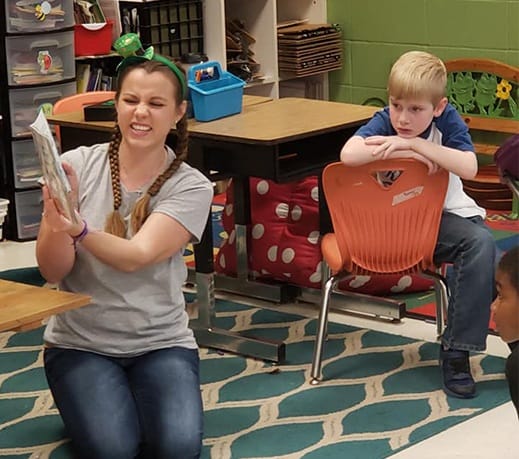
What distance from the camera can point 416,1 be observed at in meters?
5.68

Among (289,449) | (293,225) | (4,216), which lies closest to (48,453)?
(289,449)

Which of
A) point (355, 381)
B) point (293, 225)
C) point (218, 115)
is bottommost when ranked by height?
point (355, 381)

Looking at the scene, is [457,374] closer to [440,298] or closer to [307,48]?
[440,298]

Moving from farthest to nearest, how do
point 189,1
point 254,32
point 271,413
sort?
1. point 254,32
2. point 189,1
3. point 271,413

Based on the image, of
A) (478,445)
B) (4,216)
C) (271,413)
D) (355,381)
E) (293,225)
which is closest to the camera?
(478,445)

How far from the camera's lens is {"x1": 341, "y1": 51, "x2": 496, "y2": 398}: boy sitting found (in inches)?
125

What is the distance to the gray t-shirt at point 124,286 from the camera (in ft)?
8.96

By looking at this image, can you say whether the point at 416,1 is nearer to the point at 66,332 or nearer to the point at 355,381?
the point at 355,381

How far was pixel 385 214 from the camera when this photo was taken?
327 centimetres

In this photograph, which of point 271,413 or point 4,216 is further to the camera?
point 4,216

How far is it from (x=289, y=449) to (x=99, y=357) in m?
0.53

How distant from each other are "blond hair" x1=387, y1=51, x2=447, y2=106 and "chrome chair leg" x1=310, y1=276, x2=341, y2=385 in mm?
550

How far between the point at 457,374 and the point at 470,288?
24cm

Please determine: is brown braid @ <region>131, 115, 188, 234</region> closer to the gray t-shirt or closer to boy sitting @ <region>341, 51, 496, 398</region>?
the gray t-shirt
